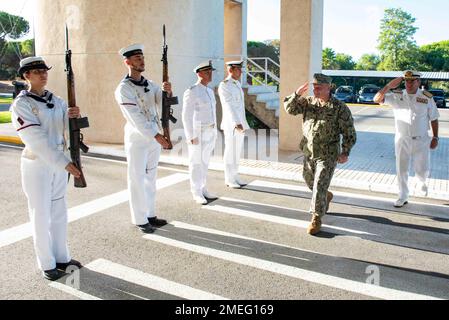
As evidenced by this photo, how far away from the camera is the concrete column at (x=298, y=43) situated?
10492mm

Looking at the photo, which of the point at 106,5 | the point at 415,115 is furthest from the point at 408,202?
the point at 106,5

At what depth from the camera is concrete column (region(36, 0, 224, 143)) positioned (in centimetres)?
1224

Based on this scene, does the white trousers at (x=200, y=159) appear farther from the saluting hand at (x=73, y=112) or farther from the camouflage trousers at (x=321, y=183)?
the saluting hand at (x=73, y=112)

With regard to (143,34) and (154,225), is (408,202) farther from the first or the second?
(143,34)

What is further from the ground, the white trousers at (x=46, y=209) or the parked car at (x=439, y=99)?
the parked car at (x=439, y=99)

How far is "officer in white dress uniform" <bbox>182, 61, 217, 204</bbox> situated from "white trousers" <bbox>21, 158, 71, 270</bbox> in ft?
9.35

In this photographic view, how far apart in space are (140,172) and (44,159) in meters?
1.71

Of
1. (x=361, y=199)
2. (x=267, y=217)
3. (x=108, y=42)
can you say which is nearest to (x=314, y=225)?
(x=267, y=217)

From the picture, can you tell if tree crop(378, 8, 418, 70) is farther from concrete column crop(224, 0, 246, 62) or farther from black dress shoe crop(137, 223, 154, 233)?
black dress shoe crop(137, 223, 154, 233)

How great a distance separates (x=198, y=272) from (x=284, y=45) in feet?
25.2

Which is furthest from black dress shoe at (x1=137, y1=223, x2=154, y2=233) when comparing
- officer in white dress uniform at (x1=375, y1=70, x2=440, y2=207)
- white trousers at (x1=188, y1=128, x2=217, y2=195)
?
officer in white dress uniform at (x1=375, y1=70, x2=440, y2=207)

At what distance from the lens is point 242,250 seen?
5.12m

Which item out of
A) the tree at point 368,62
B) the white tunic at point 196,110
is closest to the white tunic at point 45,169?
the white tunic at point 196,110

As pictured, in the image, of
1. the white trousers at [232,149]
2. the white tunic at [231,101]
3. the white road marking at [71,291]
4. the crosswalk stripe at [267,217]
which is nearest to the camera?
the white road marking at [71,291]
